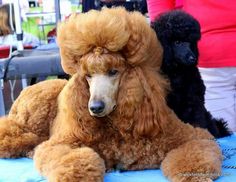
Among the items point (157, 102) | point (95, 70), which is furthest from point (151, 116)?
point (95, 70)

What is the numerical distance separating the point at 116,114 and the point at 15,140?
35cm

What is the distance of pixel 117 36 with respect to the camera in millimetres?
871

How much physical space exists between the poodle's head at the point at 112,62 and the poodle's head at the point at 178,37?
0.51 ft

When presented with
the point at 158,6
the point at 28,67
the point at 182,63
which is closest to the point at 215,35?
the point at 158,6

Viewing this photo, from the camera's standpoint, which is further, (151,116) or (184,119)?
(184,119)

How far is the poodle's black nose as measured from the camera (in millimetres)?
856

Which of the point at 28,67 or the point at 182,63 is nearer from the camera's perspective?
the point at 182,63

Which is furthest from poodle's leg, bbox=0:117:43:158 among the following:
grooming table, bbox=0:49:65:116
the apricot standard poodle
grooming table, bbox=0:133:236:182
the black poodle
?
grooming table, bbox=0:49:65:116

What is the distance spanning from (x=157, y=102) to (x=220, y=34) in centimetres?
56

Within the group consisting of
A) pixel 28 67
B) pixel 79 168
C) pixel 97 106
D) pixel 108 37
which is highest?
pixel 108 37

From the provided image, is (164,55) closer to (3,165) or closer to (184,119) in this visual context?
(184,119)

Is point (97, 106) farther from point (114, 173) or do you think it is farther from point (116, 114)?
point (114, 173)

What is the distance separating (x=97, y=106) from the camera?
86 centimetres

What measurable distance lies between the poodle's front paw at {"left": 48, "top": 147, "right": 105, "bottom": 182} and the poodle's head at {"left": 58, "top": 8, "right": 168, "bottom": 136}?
0.09 metres
